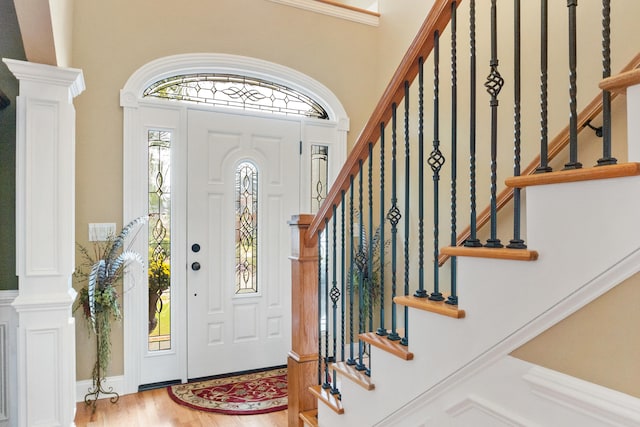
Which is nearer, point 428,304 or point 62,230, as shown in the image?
point 428,304

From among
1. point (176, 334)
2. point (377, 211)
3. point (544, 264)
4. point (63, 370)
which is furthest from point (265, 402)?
point (544, 264)

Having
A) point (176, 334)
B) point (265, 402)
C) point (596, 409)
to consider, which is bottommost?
point (265, 402)

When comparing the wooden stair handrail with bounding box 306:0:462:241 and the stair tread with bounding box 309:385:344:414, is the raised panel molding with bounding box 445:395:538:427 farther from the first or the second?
the wooden stair handrail with bounding box 306:0:462:241

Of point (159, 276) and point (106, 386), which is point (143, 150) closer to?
point (159, 276)

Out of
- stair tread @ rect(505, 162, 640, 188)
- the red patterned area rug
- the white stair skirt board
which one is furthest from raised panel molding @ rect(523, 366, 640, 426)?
the red patterned area rug

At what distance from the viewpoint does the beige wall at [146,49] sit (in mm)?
3049

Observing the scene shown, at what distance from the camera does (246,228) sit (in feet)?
11.8

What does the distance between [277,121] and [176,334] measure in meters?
1.92

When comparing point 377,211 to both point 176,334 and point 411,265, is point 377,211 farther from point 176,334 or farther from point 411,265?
point 176,334

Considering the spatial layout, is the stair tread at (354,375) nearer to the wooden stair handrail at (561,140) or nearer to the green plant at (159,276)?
the wooden stair handrail at (561,140)

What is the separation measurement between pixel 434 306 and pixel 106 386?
271 centimetres

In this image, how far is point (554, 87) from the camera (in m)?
2.48

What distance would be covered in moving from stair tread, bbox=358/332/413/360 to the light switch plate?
216 cm

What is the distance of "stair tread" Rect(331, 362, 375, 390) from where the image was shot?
5.68 ft
